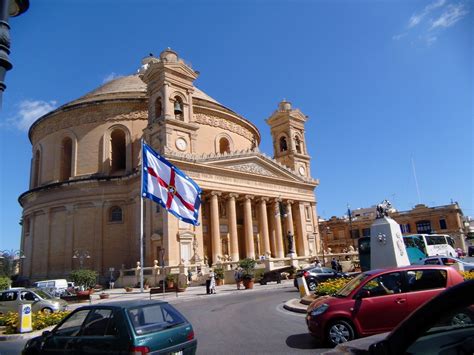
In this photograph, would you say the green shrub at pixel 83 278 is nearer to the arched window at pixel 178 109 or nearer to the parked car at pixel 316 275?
the parked car at pixel 316 275

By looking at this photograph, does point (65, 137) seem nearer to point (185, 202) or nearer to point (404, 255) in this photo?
point (185, 202)

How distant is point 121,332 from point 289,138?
4881 cm

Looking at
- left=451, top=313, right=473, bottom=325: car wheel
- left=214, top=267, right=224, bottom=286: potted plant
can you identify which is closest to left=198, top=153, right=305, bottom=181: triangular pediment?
left=214, top=267, right=224, bottom=286: potted plant

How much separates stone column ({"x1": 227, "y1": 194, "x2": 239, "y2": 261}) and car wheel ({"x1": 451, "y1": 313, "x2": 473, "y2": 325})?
35.1 m

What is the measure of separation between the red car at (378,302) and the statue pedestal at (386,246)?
665 cm

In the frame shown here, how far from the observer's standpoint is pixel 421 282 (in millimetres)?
7898

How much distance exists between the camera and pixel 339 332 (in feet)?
25.3

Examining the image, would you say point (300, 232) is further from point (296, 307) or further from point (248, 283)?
point (296, 307)

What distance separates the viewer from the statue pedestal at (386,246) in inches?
571

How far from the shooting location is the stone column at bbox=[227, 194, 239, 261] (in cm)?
3766

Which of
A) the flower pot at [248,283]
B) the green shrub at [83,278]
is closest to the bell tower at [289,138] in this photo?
the flower pot at [248,283]

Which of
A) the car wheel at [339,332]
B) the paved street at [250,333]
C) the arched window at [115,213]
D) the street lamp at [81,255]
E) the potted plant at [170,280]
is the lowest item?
the paved street at [250,333]

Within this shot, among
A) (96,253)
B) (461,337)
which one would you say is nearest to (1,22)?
(461,337)

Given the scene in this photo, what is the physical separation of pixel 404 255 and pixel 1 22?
1489cm
